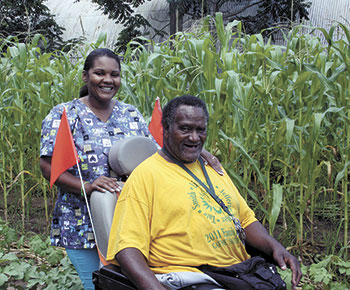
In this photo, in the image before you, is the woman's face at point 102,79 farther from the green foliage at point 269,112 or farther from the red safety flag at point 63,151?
the green foliage at point 269,112

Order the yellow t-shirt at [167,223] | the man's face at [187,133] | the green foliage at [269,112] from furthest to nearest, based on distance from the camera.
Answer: the green foliage at [269,112]
the man's face at [187,133]
the yellow t-shirt at [167,223]

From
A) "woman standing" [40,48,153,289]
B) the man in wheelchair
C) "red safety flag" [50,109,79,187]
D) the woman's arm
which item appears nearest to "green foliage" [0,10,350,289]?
"woman standing" [40,48,153,289]

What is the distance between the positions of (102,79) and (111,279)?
3.10ft

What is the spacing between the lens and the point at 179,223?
1.81 meters

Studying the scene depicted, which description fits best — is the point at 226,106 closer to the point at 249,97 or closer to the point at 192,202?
the point at 249,97

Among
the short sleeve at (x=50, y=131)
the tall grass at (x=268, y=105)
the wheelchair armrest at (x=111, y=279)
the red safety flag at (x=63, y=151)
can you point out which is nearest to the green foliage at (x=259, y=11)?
the tall grass at (x=268, y=105)

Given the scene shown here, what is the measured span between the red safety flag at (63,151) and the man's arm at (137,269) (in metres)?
0.56

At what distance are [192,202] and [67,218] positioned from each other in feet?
2.43

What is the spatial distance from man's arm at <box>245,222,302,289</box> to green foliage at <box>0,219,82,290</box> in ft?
4.76

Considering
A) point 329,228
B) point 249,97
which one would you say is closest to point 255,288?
point 249,97

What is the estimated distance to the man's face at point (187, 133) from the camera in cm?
188

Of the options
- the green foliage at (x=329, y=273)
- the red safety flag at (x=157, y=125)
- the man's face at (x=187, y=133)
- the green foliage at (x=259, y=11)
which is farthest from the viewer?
the green foliage at (x=259, y=11)

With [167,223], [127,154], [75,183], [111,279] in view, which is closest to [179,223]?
[167,223]

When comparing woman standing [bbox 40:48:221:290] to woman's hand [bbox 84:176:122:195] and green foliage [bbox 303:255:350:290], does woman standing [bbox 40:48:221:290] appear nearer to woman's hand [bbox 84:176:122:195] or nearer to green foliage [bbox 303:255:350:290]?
woman's hand [bbox 84:176:122:195]
